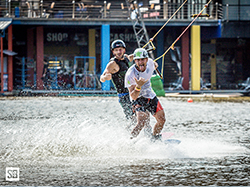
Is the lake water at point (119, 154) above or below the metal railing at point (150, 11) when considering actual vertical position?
below

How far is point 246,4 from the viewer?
35.8m

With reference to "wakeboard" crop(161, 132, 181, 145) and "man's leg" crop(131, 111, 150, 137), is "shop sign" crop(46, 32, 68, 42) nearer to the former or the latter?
"wakeboard" crop(161, 132, 181, 145)

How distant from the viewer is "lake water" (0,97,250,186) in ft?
20.3

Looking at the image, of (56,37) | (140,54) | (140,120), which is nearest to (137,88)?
(140,54)

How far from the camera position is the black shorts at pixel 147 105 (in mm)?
8797

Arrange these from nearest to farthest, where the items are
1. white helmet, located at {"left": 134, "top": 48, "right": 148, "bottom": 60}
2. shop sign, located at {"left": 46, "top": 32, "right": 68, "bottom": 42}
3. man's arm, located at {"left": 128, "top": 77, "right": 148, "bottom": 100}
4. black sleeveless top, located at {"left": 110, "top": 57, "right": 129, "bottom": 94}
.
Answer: man's arm, located at {"left": 128, "top": 77, "right": 148, "bottom": 100}, white helmet, located at {"left": 134, "top": 48, "right": 148, "bottom": 60}, black sleeveless top, located at {"left": 110, "top": 57, "right": 129, "bottom": 94}, shop sign, located at {"left": 46, "top": 32, "right": 68, "bottom": 42}

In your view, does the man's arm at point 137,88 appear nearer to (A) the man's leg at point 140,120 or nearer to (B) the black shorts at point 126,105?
(A) the man's leg at point 140,120

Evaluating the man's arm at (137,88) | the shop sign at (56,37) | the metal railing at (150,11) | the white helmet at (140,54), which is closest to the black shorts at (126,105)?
the man's arm at (137,88)

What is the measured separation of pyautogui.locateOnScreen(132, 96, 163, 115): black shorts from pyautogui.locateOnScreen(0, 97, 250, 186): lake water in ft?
2.03

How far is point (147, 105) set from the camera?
8.82 m

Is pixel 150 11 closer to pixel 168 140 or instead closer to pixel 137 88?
pixel 168 140

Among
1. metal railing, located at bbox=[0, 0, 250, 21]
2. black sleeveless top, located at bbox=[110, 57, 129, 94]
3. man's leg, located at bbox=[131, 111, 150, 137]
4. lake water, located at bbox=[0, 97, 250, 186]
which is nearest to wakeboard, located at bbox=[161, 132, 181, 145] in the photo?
lake water, located at bbox=[0, 97, 250, 186]

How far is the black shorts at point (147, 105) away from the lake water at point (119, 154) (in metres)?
0.62

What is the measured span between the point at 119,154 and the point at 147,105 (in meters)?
1.13
